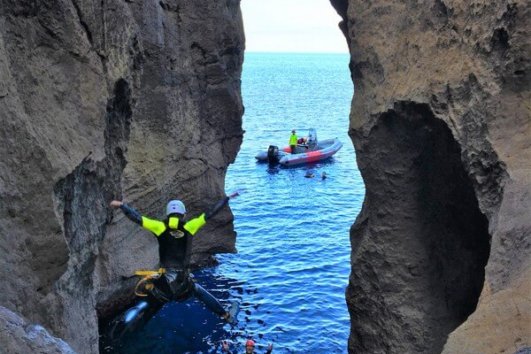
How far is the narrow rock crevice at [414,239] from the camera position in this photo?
11.0 meters

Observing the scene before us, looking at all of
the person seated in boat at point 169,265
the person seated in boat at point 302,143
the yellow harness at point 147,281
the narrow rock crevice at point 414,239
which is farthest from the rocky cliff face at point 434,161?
the person seated in boat at point 302,143

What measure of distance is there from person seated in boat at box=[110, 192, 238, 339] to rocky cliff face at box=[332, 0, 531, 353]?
338 centimetres

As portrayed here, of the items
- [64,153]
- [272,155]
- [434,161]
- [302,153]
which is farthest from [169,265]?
[302,153]

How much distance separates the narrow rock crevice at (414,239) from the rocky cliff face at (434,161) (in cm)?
2

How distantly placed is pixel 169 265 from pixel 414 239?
16.6ft

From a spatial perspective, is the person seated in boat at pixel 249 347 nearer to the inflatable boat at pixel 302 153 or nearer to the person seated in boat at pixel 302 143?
the inflatable boat at pixel 302 153

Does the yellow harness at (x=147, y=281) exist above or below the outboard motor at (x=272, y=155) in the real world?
above

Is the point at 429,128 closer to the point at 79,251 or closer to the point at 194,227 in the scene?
the point at 194,227

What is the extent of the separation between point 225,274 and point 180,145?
17.2ft

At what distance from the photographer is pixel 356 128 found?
1280 centimetres

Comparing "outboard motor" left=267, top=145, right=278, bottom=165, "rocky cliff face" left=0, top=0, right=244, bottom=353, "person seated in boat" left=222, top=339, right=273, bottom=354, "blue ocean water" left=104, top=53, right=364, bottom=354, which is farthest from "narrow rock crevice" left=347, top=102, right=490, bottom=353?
"outboard motor" left=267, top=145, right=278, bottom=165

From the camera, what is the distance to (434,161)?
11.3 metres

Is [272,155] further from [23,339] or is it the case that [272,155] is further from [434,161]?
[23,339]

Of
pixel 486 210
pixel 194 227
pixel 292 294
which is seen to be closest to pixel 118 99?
pixel 194 227
